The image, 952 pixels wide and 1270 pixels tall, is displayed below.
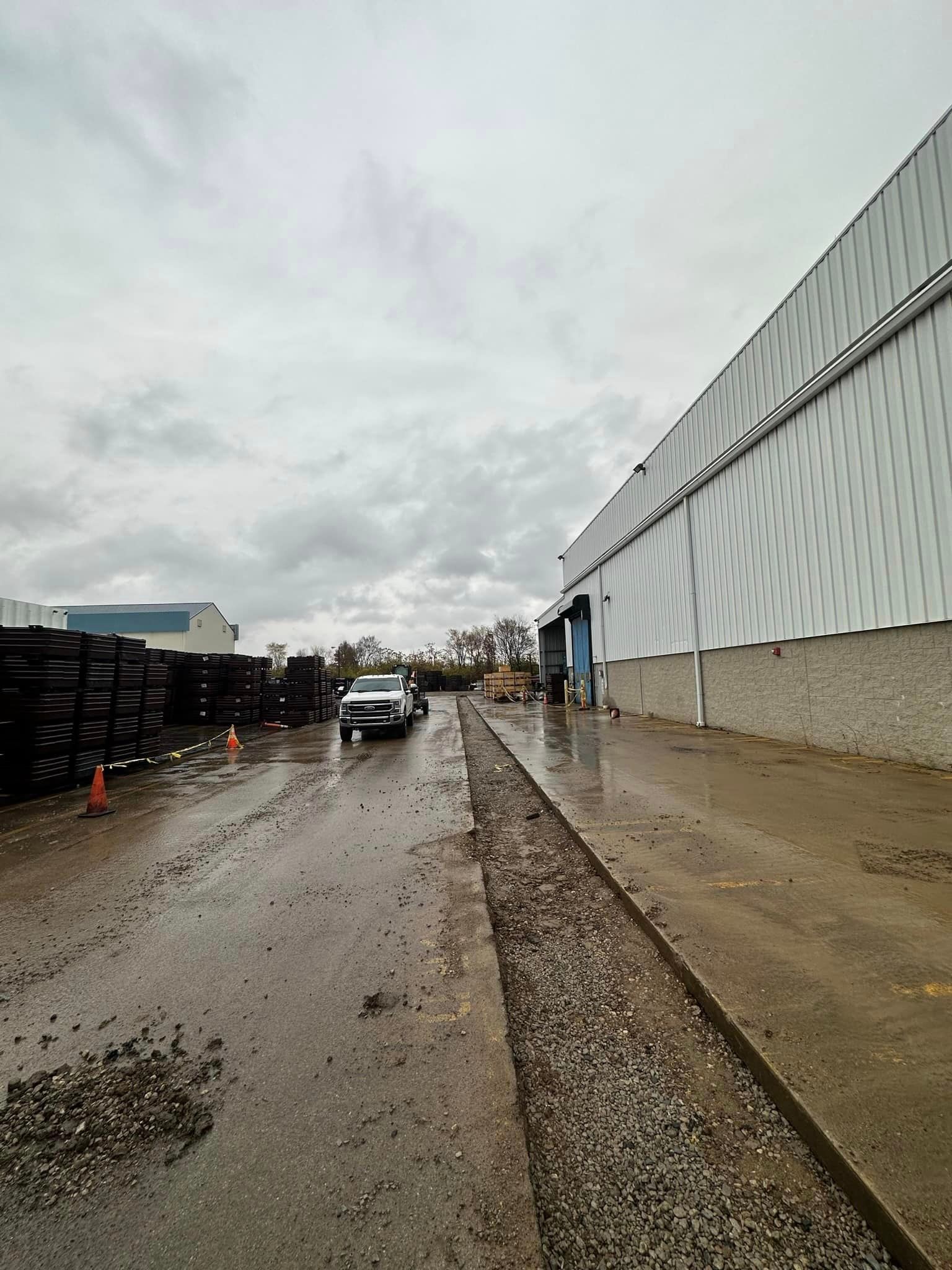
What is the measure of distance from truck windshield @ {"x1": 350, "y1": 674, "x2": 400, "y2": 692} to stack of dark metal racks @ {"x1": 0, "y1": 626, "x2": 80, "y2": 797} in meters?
8.60

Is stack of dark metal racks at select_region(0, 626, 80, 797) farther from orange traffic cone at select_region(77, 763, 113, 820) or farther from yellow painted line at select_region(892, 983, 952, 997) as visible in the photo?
yellow painted line at select_region(892, 983, 952, 997)

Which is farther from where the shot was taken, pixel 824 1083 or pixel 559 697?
pixel 559 697

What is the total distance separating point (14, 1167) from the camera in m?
1.98

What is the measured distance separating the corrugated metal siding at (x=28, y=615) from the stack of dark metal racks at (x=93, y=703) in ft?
24.5

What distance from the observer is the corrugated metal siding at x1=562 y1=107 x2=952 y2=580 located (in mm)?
7728

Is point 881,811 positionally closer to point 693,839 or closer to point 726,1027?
point 693,839

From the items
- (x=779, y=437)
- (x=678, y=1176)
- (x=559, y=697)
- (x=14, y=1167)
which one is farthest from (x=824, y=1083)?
(x=559, y=697)

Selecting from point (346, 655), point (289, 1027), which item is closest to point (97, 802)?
point (289, 1027)

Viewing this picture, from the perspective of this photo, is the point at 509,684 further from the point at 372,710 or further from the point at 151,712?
the point at 151,712

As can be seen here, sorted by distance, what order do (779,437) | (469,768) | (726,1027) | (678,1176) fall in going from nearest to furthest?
(678,1176)
(726,1027)
(469,768)
(779,437)

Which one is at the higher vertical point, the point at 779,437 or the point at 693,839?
the point at 779,437

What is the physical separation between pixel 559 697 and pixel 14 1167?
1087 inches

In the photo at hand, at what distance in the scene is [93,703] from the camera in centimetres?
1008

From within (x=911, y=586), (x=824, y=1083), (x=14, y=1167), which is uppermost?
(x=911, y=586)
